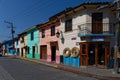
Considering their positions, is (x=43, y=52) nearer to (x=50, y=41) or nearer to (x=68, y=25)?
(x=50, y=41)

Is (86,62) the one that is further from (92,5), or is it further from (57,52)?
(57,52)

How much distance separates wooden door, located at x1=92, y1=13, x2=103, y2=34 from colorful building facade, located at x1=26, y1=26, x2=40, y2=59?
21060 mm

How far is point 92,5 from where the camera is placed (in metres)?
26.4

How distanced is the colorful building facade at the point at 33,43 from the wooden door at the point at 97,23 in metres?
21.1

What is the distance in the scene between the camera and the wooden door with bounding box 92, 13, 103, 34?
86.9ft

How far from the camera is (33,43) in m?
50.6

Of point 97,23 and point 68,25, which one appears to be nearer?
point 97,23

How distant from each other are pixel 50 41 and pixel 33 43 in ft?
40.6

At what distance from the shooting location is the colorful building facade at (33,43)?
47250 mm

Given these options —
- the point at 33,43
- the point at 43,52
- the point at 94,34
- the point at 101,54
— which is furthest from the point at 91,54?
the point at 33,43

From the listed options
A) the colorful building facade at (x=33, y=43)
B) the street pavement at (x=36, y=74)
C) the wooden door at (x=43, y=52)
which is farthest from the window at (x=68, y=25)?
the colorful building facade at (x=33, y=43)

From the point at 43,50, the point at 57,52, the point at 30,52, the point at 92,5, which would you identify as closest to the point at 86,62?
the point at 92,5

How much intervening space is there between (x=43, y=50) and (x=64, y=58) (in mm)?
11485

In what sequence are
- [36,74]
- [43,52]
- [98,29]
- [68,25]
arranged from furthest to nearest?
1. [43,52]
2. [68,25]
3. [98,29]
4. [36,74]
